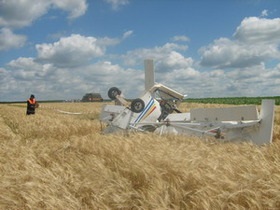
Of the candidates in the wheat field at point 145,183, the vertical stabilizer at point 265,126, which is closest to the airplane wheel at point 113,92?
the vertical stabilizer at point 265,126

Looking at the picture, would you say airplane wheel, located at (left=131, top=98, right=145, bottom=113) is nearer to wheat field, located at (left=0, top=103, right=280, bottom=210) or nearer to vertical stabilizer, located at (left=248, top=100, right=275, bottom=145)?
vertical stabilizer, located at (left=248, top=100, right=275, bottom=145)

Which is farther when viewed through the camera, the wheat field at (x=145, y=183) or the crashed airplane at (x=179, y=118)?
the crashed airplane at (x=179, y=118)

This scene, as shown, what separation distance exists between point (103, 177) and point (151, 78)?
25.3ft

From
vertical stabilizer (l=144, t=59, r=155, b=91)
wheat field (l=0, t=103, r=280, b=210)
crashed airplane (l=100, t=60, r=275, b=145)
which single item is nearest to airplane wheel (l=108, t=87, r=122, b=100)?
crashed airplane (l=100, t=60, r=275, b=145)

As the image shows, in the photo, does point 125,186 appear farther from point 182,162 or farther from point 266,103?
point 266,103

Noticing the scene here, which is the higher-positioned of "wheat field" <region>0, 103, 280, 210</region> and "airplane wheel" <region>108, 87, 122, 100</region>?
"airplane wheel" <region>108, 87, 122, 100</region>

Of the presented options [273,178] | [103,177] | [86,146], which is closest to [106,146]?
[86,146]

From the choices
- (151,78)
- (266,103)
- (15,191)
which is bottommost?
(15,191)

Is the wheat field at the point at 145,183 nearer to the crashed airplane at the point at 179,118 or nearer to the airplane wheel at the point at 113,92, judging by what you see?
the crashed airplane at the point at 179,118

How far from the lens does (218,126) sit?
32.2 feet

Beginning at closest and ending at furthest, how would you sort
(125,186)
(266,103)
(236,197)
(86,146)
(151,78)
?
(236,197)
(125,186)
(86,146)
(266,103)
(151,78)

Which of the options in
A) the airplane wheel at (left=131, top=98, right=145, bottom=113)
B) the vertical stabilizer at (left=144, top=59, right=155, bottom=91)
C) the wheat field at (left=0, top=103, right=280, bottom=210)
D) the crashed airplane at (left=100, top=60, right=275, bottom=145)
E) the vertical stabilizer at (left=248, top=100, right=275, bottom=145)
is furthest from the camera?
the vertical stabilizer at (left=144, top=59, right=155, bottom=91)

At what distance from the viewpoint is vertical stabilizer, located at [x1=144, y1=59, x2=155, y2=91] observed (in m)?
12.6

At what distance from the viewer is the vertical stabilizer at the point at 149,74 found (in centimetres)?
1258
